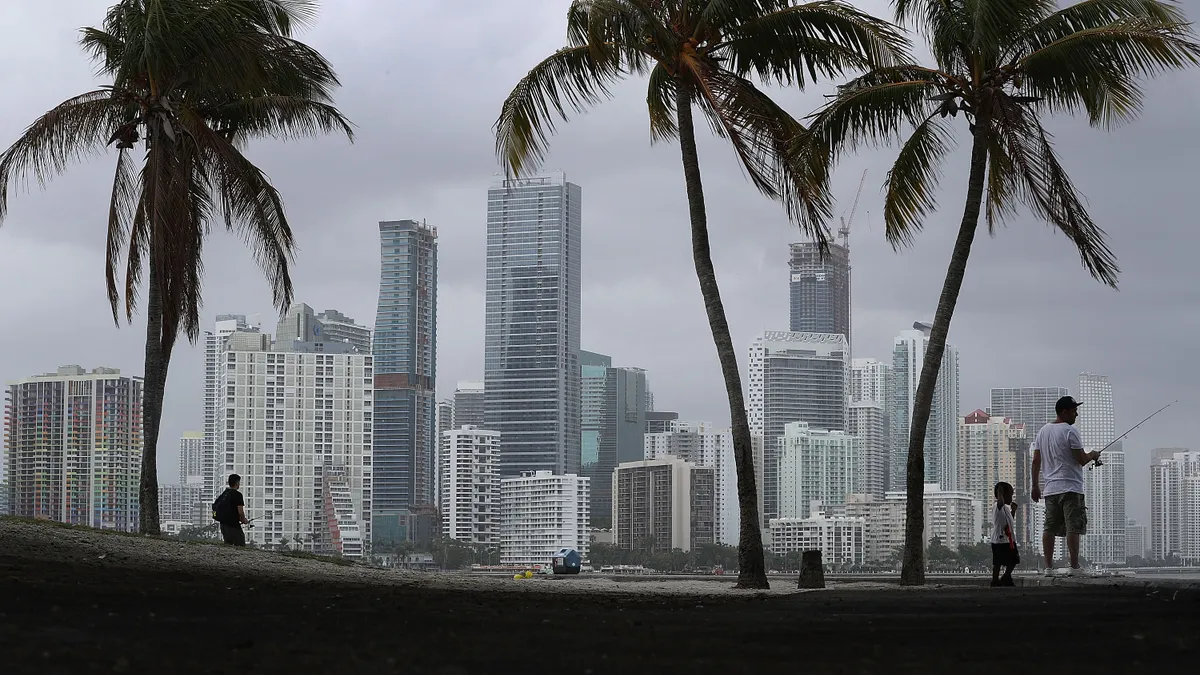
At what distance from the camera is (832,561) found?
13738cm

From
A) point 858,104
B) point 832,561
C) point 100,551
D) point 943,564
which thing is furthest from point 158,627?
point 832,561

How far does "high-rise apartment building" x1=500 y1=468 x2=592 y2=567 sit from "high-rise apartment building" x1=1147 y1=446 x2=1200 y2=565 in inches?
2996

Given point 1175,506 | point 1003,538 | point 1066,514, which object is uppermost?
point 1066,514

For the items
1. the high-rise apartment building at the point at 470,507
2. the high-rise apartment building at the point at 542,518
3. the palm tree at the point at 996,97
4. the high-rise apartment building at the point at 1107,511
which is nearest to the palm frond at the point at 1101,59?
the palm tree at the point at 996,97

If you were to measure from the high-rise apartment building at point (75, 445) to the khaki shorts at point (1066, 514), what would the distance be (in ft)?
396

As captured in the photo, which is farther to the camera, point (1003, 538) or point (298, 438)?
point (298, 438)

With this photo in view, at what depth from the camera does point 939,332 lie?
52.5 feet

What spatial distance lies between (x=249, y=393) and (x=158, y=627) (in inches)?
6367

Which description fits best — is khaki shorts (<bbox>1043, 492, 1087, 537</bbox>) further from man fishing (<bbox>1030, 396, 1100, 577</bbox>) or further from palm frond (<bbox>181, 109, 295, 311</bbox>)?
palm frond (<bbox>181, 109, 295, 311</bbox>)

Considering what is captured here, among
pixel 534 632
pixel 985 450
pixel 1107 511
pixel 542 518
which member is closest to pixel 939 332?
pixel 534 632

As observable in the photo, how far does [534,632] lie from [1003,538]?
9365 millimetres

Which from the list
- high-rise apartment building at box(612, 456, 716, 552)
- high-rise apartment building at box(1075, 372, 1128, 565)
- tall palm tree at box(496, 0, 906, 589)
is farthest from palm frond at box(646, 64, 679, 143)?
high-rise apartment building at box(612, 456, 716, 552)

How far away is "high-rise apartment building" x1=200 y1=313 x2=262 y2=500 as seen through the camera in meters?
164

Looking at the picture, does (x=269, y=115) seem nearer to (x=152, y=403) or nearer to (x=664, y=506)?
(x=152, y=403)
